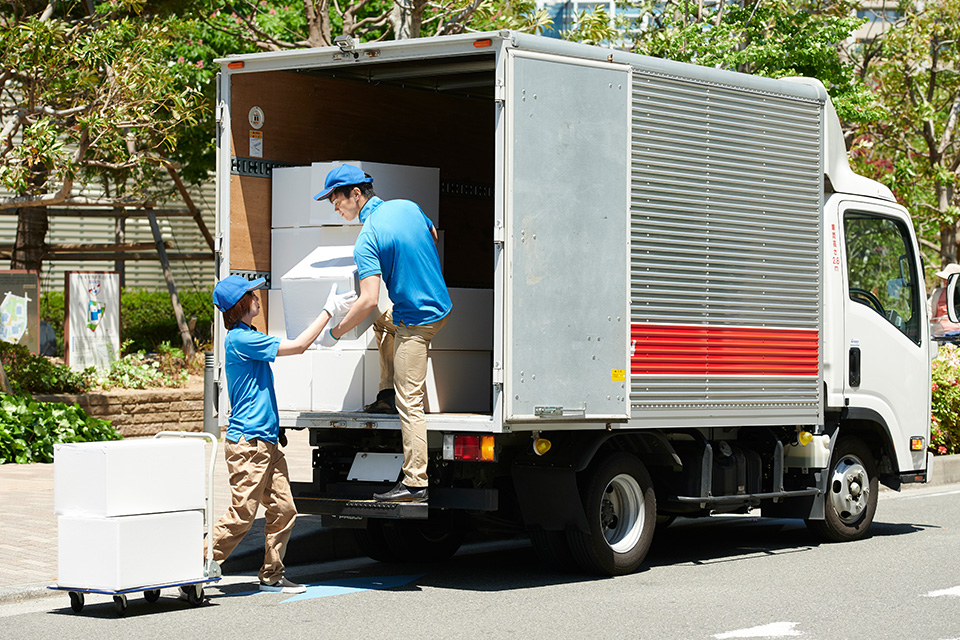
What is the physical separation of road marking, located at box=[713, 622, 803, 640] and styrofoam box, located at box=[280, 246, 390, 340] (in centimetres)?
290

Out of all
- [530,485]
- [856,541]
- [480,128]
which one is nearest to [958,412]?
[856,541]

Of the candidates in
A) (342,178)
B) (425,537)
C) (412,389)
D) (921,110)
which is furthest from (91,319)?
(921,110)

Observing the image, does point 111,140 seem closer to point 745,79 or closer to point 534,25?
point 534,25

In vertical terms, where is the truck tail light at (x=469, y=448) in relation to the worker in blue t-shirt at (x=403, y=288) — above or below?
below

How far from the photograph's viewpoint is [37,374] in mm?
15789

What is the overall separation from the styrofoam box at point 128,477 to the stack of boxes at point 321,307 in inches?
57.8

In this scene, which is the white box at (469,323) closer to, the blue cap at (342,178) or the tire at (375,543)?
the blue cap at (342,178)

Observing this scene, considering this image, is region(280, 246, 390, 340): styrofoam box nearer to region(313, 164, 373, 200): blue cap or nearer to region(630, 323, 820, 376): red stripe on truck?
region(313, 164, 373, 200): blue cap

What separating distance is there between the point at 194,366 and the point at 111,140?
5.39m

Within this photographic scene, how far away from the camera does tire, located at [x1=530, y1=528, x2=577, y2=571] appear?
853cm

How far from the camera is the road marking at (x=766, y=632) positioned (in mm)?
6884

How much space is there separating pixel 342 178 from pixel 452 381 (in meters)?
1.47

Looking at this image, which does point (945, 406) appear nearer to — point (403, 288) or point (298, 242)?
point (298, 242)

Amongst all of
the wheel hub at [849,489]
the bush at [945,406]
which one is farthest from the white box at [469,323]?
the bush at [945,406]
